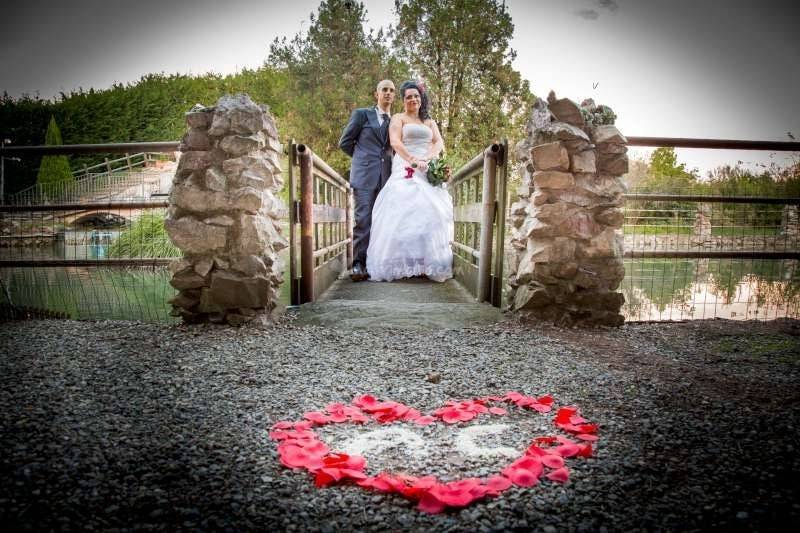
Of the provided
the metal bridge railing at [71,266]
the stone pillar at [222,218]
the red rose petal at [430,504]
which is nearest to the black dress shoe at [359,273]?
the metal bridge railing at [71,266]

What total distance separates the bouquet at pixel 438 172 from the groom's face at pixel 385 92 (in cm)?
107

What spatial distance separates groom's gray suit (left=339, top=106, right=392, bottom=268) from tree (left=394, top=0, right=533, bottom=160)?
8073 mm

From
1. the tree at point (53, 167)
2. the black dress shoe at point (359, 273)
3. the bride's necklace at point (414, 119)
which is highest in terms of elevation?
the tree at point (53, 167)

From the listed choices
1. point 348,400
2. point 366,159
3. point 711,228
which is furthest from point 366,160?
point 348,400

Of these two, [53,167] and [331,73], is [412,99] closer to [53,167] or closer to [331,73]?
[331,73]

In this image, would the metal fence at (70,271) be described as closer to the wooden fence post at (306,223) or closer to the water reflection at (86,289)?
the water reflection at (86,289)

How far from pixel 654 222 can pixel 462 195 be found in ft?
8.37

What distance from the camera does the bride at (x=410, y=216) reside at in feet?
20.7

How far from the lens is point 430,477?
1607mm

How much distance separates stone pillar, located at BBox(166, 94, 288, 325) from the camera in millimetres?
3611

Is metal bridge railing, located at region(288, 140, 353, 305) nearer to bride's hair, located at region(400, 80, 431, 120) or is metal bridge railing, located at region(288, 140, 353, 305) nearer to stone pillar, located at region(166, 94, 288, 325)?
stone pillar, located at region(166, 94, 288, 325)

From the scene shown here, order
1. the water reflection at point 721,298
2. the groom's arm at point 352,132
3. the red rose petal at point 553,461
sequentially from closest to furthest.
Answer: the red rose petal at point 553,461 < the water reflection at point 721,298 < the groom's arm at point 352,132

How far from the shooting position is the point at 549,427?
206cm

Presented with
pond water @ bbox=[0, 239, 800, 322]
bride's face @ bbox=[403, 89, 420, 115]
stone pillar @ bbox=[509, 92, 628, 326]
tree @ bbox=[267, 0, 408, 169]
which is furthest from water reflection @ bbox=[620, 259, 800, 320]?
tree @ bbox=[267, 0, 408, 169]
